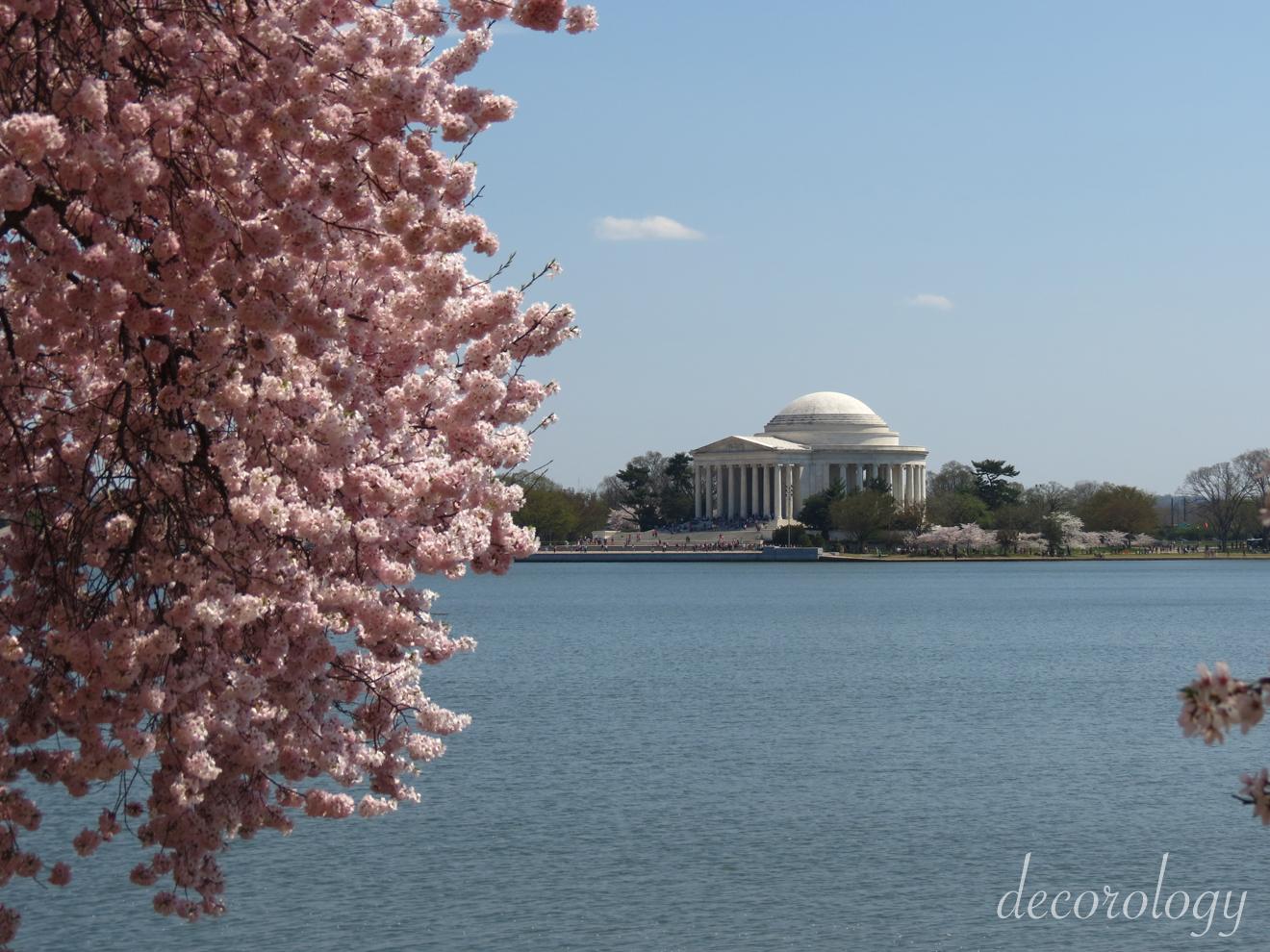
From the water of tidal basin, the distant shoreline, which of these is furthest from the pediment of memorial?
the water of tidal basin

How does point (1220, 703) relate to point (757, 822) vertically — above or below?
above

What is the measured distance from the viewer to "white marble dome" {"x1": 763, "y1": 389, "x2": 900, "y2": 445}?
18512cm

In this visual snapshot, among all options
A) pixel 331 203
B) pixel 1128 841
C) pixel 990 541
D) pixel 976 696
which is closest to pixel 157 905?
pixel 331 203

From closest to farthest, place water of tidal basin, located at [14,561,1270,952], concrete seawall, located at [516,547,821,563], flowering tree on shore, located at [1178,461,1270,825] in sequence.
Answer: flowering tree on shore, located at [1178,461,1270,825] → water of tidal basin, located at [14,561,1270,952] → concrete seawall, located at [516,547,821,563]

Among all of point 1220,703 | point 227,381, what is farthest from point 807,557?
point 1220,703

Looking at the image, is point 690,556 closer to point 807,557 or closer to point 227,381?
point 807,557

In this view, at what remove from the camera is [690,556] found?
6216 inches

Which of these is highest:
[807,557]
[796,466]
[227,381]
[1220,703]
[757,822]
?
[796,466]

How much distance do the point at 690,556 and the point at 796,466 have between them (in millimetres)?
26579

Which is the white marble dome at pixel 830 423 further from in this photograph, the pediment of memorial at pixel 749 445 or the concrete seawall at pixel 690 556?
the concrete seawall at pixel 690 556

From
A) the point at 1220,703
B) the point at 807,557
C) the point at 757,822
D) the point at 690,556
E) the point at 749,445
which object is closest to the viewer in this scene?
the point at 1220,703

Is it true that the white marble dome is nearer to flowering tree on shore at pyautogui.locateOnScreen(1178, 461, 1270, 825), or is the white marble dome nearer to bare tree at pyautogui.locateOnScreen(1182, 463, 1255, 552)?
bare tree at pyautogui.locateOnScreen(1182, 463, 1255, 552)

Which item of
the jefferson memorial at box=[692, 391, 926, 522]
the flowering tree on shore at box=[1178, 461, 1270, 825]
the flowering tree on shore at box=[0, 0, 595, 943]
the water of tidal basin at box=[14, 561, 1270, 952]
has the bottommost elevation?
the water of tidal basin at box=[14, 561, 1270, 952]

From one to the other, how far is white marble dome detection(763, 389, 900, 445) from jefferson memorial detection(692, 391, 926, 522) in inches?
3.9
